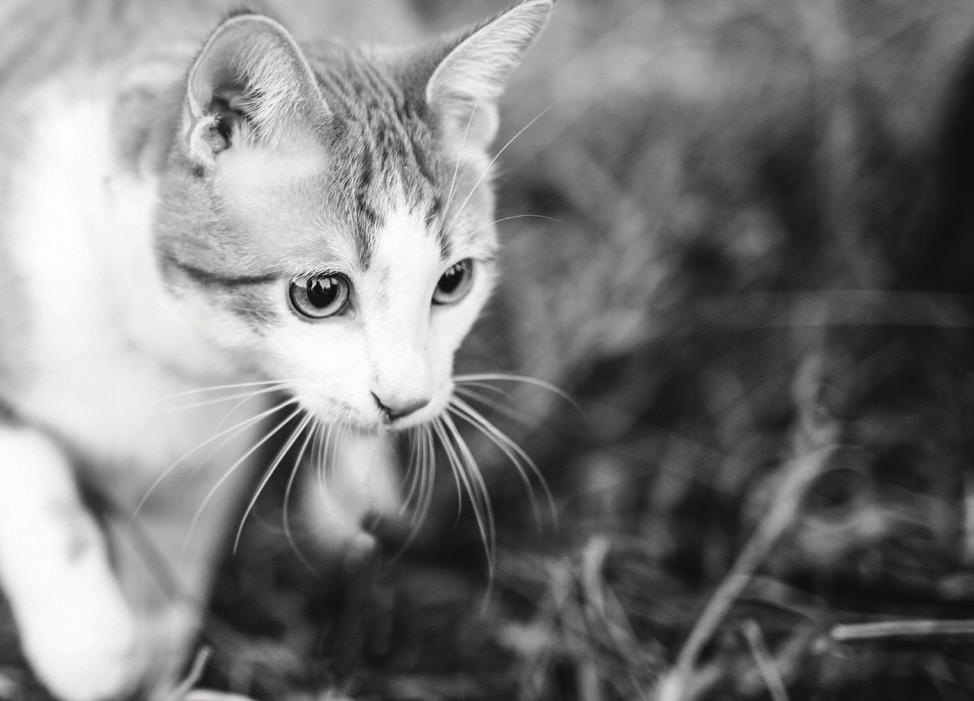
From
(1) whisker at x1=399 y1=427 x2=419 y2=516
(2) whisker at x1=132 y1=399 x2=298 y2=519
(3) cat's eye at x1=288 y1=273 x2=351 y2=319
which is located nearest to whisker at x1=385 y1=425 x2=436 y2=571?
(1) whisker at x1=399 y1=427 x2=419 y2=516

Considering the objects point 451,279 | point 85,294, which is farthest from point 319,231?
point 85,294

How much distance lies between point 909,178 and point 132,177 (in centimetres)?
140

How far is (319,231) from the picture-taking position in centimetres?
89

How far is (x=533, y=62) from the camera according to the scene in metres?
1.99

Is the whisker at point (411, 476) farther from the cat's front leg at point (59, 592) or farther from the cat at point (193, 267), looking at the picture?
the cat's front leg at point (59, 592)

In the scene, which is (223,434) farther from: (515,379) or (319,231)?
(515,379)

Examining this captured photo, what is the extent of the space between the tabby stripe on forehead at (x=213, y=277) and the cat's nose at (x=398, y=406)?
0.18 m

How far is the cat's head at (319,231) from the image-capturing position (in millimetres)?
875

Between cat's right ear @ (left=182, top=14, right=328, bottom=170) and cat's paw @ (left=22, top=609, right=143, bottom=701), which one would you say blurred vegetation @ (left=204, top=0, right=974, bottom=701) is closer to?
cat's paw @ (left=22, top=609, right=143, bottom=701)

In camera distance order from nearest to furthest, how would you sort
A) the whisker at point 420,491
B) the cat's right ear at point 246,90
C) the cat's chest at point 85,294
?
the cat's right ear at point 246,90 → the cat's chest at point 85,294 → the whisker at point 420,491

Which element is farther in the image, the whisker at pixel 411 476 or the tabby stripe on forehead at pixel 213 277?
the whisker at pixel 411 476

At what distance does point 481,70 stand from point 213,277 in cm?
39

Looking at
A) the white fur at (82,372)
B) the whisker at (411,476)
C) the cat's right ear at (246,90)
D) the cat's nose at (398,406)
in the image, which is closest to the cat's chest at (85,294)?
the white fur at (82,372)

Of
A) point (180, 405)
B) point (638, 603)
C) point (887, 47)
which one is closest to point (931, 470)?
point (638, 603)
